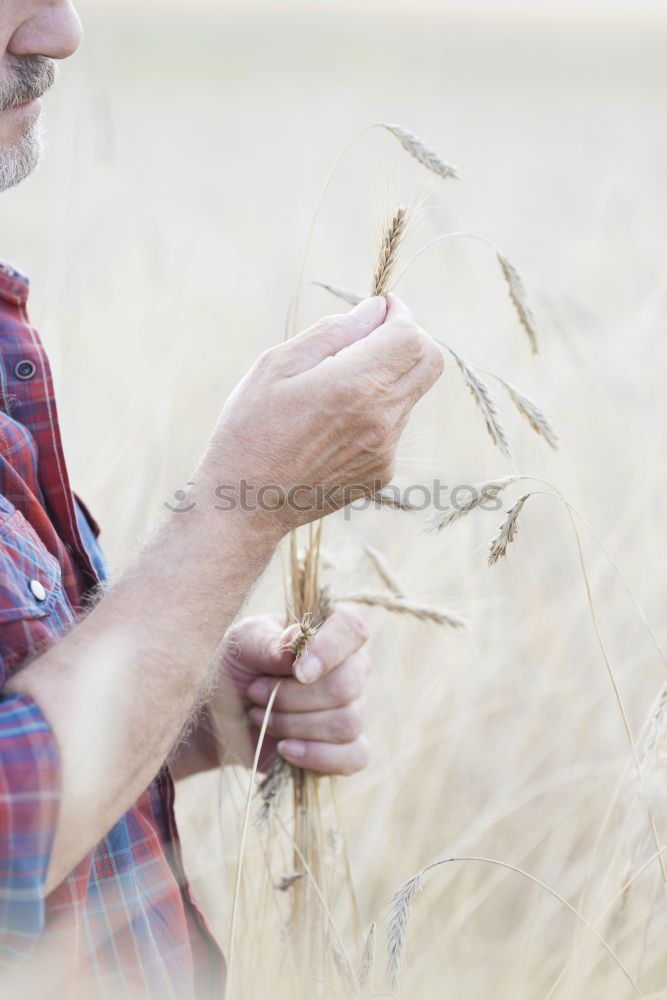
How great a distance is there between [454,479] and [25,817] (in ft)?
7.07

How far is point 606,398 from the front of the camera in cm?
304

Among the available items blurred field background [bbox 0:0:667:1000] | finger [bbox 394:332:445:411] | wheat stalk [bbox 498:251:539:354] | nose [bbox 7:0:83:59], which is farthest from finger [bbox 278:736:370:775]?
nose [bbox 7:0:83:59]

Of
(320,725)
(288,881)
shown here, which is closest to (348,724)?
(320,725)

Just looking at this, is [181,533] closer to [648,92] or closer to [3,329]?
[3,329]

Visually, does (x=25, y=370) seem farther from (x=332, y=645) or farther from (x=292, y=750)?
(x=292, y=750)

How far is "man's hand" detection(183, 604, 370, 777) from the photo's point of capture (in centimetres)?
151

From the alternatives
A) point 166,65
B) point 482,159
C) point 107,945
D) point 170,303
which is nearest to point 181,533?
point 107,945

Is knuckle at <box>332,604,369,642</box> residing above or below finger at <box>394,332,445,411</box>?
below

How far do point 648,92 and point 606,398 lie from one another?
687 centimetres

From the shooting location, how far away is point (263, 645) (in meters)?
1.56

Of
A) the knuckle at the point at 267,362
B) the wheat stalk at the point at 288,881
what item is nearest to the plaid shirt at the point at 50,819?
the wheat stalk at the point at 288,881

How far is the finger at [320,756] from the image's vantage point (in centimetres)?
153

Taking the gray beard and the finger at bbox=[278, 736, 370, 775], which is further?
the finger at bbox=[278, 736, 370, 775]

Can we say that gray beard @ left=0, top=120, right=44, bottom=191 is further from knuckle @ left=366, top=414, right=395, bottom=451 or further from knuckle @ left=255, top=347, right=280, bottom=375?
knuckle @ left=366, top=414, right=395, bottom=451
